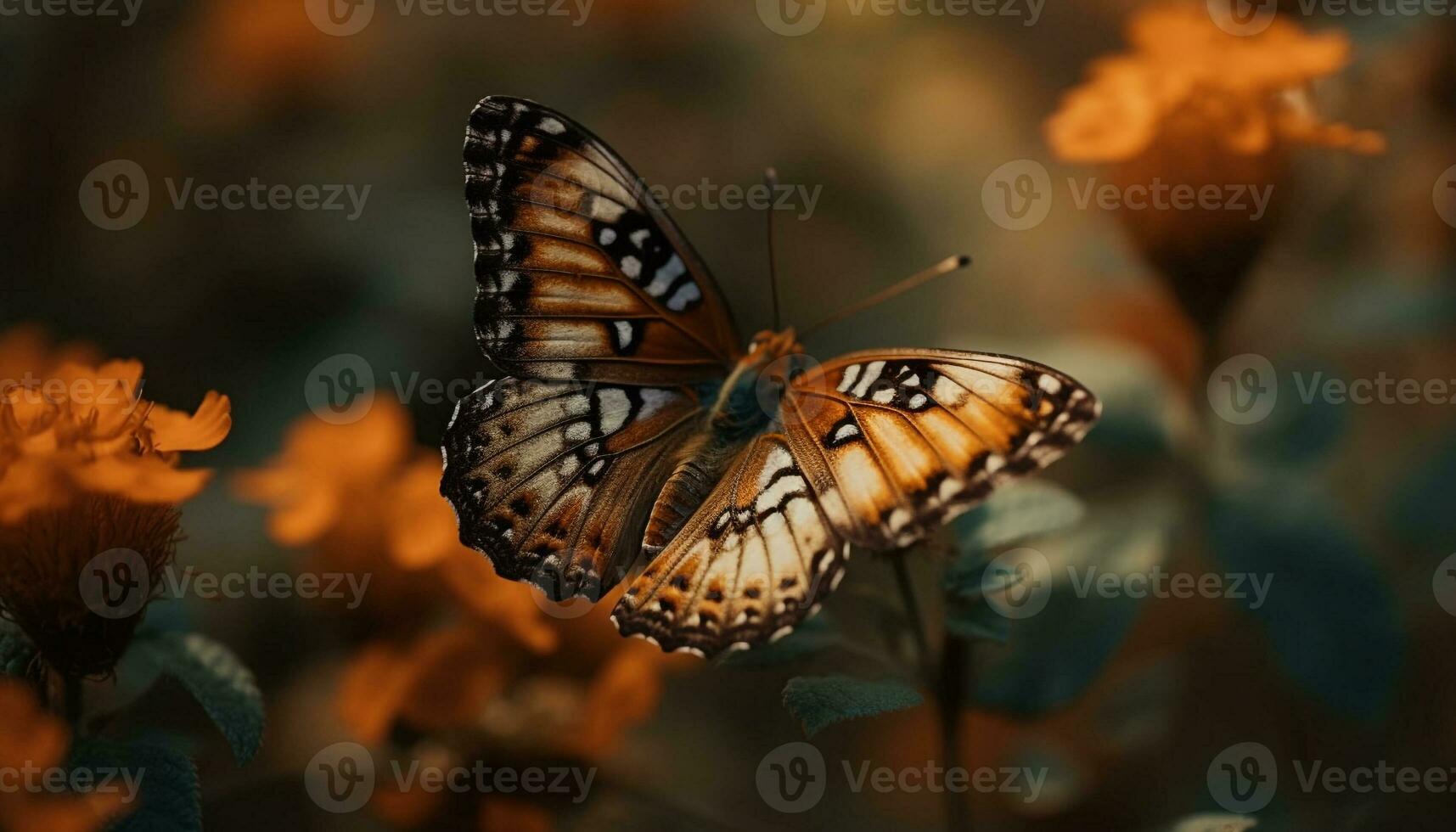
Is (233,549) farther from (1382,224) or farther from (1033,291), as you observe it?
(1382,224)

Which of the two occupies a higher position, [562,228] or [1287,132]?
[1287,132]

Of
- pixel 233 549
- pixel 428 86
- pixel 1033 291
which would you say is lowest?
pixel 233 549

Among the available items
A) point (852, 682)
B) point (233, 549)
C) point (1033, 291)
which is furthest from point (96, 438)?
point (1033, 291)

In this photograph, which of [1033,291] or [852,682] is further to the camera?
[1033,291]
